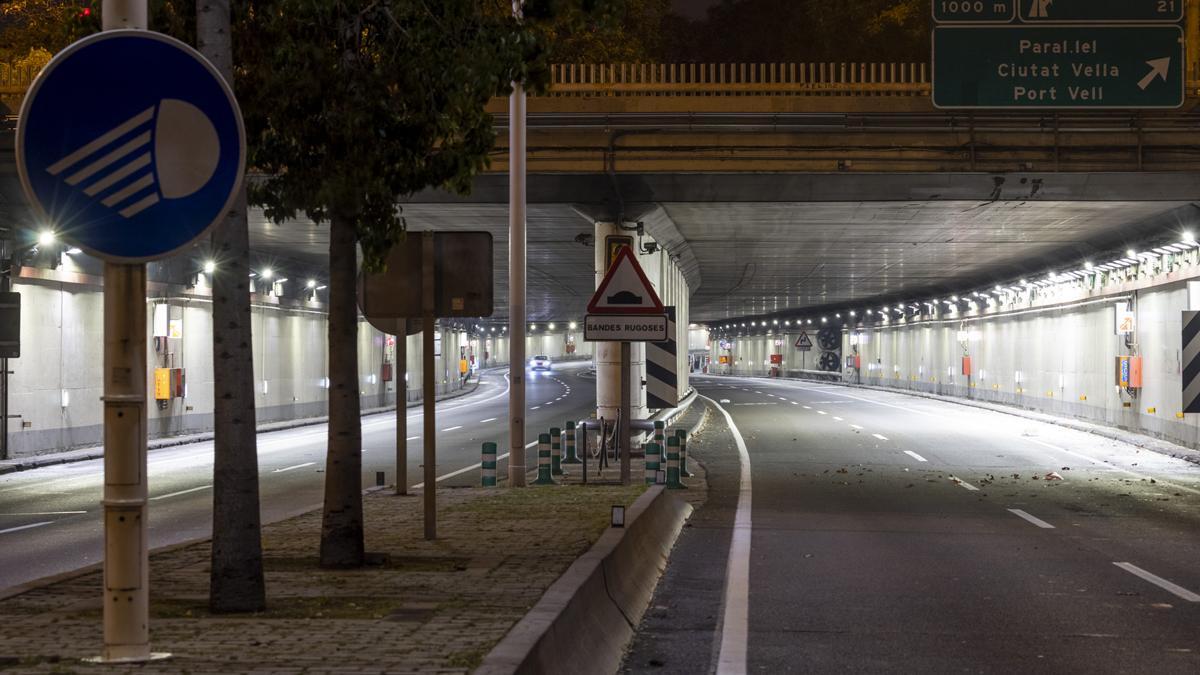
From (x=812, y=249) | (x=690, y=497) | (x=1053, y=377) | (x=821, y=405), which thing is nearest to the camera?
(x=690, y=497)

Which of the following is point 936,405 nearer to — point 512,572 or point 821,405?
point 821,405

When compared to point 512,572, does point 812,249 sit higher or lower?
higher

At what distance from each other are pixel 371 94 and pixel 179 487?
44.4 feet

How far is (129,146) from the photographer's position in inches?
204

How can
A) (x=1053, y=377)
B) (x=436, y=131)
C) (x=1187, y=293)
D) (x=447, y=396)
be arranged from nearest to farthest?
1. (x=436, y=131)
2. (x=1187, y=293)
3. (x=1053, y=377)
4. (x=447, y=396)

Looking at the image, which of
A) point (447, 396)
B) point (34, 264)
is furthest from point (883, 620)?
point (447, 396)

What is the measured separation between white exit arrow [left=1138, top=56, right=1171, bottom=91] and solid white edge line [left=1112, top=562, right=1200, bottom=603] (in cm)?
1247

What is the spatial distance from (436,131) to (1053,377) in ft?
135

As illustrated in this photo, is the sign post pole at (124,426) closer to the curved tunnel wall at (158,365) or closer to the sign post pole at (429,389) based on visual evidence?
the sign post pole at (429,389)

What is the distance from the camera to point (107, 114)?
16.8ft

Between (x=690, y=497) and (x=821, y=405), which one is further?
(x=821, y=405)

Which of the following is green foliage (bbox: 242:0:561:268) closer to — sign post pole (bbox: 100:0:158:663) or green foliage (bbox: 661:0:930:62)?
sign post pole (bbox: 100:0:158:663)

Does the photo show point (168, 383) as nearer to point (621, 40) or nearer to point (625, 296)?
point (621, 40)

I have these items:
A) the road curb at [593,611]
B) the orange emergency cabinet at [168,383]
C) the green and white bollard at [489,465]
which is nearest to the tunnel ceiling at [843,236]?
the orange emergency cabinet at [168,383]
